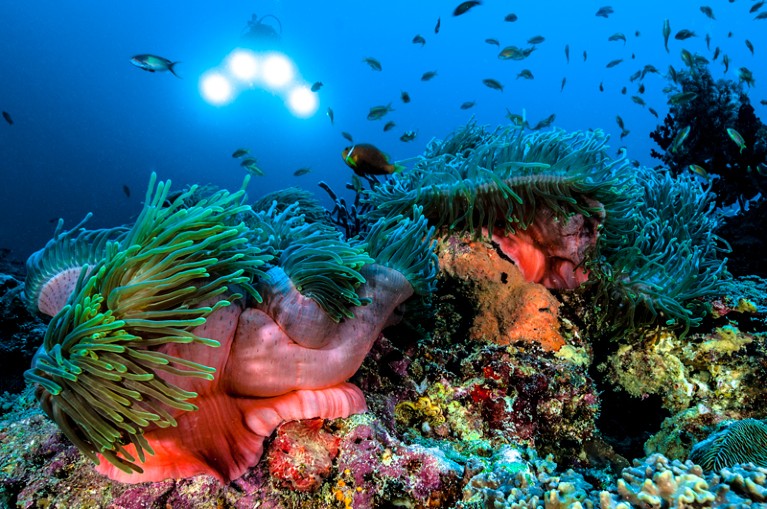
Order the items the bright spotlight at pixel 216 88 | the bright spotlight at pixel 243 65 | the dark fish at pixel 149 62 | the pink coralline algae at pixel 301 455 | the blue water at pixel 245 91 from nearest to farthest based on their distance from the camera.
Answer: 1. the pink coralline algae at pixel 301 455
2. the dark fish at pixel 149 62
3. the blue water at pixel 245 91
4. the bright spotlight at pixel 243 65
5. the bright spotlight at pixel 216 88

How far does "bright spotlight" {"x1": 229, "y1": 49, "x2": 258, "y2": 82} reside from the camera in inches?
2570

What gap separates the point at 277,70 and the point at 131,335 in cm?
7284

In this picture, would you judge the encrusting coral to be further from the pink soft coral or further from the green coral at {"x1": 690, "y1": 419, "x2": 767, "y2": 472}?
the green coral at {"x1": 690, "y1": 419, "x2": 767, "y2": 472}

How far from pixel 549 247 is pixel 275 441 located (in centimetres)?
251

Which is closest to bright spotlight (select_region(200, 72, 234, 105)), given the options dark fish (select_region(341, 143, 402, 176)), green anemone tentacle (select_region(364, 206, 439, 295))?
Answer: dark fish (select_region(341, 143, 402, 176))

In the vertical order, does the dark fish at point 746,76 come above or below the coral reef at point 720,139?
above

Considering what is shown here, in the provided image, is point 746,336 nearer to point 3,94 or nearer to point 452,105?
point 3,94

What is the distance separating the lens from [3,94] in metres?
58.1

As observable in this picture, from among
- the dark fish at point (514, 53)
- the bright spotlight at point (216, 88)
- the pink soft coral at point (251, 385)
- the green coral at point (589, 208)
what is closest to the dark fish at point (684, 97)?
the dark fish at point (514, 53)

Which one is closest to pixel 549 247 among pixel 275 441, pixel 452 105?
pixel 275 441

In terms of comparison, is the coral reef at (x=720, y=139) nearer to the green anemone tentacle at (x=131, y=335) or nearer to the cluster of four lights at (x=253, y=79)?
the green anemone tentacle at (x=131, y=335)

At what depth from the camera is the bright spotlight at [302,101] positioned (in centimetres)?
7200

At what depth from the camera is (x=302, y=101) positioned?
73.9m

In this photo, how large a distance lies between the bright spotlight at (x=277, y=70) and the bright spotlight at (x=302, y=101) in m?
3.02
